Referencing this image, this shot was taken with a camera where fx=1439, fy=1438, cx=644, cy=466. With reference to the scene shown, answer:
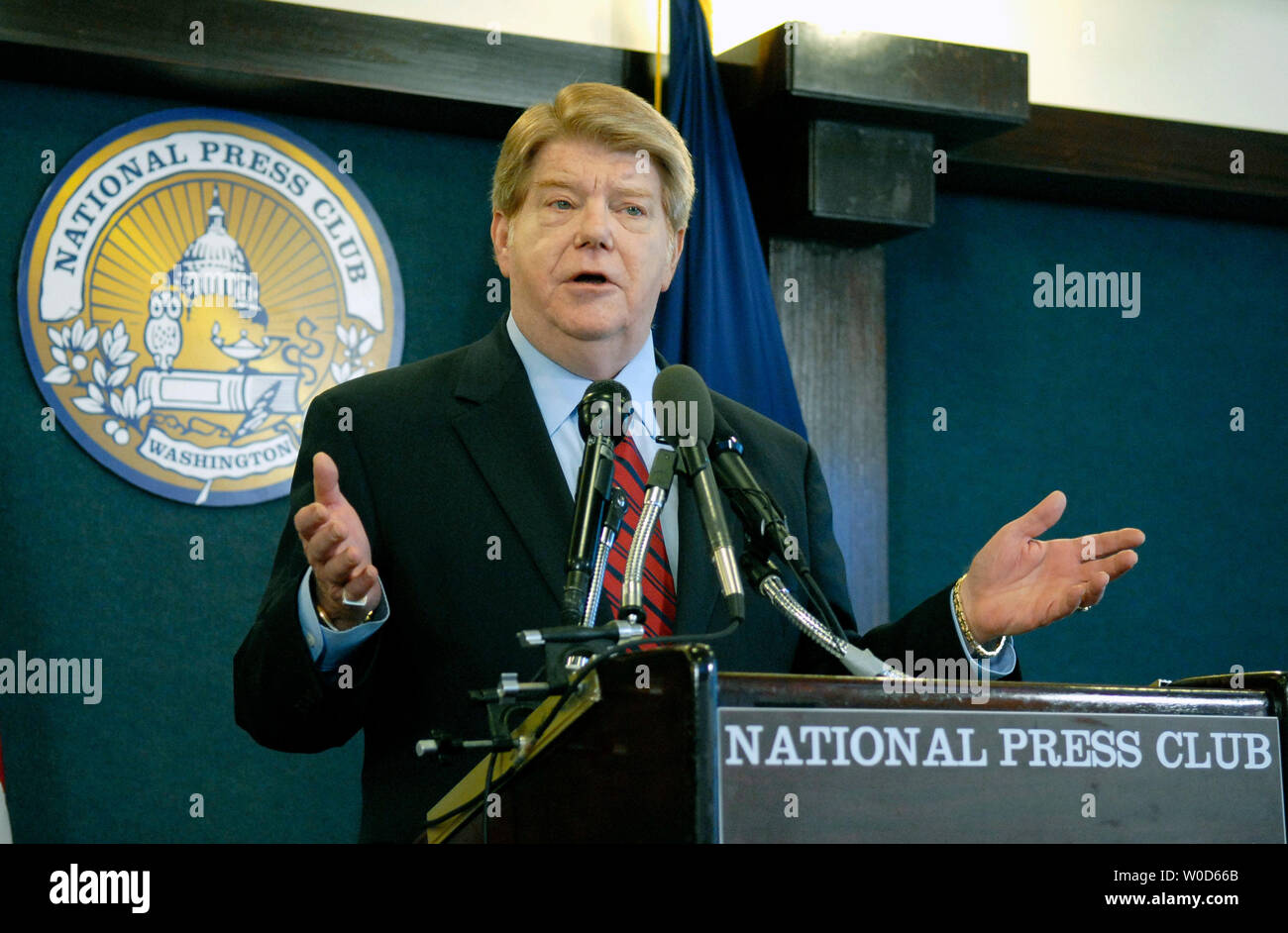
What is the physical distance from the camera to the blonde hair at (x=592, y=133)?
6.42ft

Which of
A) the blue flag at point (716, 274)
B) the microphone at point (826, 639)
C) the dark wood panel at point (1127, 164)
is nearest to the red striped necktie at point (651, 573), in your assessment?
the microphone at point (826, 639)

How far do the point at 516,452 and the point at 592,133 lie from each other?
1.49ft

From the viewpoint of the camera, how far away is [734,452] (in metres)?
1.38

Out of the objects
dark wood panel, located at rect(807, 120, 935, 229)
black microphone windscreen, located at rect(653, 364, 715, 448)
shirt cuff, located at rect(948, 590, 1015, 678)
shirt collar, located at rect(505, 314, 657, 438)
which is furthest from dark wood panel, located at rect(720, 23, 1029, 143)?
black microphone windscreen, located at rect(653, 364, 715, 448)

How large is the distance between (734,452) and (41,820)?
2.22m

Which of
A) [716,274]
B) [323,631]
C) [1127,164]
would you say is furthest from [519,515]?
[1127,164]

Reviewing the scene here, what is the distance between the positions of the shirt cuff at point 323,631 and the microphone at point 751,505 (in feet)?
1.30

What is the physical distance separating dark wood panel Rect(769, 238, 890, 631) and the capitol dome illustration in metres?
1.24

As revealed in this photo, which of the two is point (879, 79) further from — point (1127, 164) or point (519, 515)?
point (519, 515)

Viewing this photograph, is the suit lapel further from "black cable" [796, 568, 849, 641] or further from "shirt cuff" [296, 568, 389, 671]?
"black cable" [796, 568, 849, 641]

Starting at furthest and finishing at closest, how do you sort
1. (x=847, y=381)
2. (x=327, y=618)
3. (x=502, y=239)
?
1. (x=847, y=381)
2. (x=502, y=239)
3. (x=327, y=618)

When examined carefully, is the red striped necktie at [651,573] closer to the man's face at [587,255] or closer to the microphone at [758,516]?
the man's face at [587,255]

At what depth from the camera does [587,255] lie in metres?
1.95
